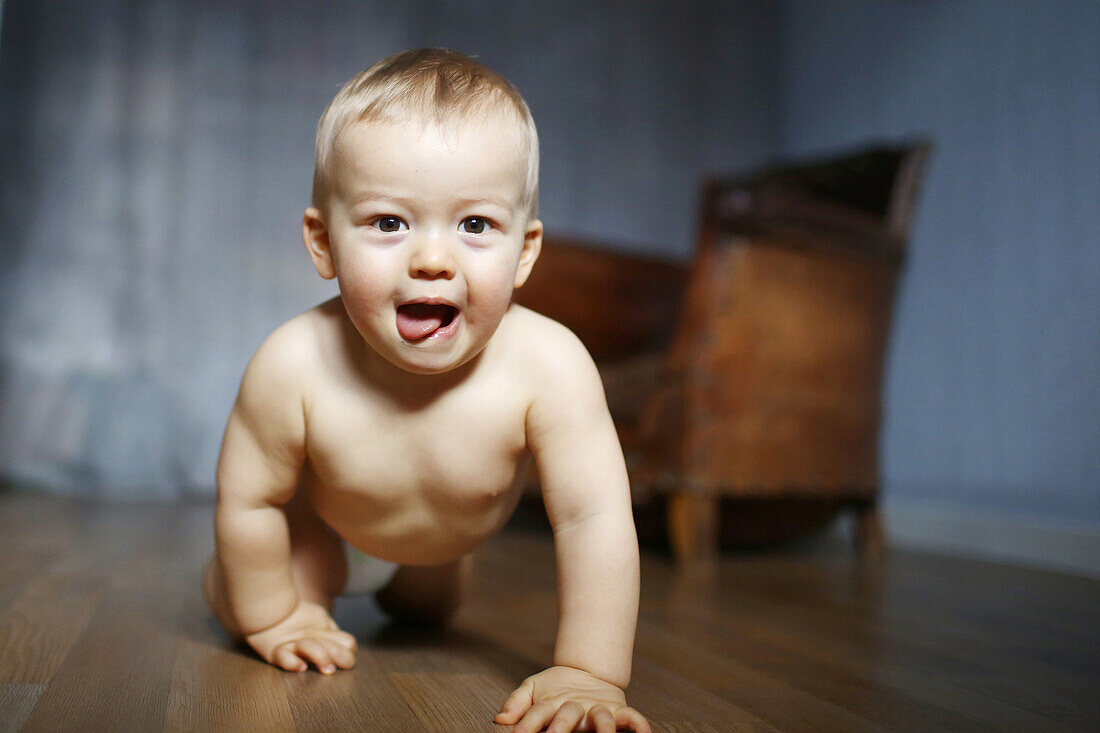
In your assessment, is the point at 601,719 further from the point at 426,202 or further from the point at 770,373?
the point at 770,373

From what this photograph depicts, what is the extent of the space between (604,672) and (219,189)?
2592 mm

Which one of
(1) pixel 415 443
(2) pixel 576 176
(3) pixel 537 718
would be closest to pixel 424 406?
(1) pixel 415 443

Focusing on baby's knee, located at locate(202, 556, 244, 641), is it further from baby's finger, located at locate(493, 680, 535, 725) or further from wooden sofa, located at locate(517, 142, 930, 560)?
wooden sofa, located at locate(517, 142, 930, 560)

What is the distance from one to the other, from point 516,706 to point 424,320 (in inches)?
11.3

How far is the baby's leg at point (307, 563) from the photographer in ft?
2.74

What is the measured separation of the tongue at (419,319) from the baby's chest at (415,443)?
0.09 m

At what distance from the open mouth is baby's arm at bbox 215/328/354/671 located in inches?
5.1

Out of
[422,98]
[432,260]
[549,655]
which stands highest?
[422,98]

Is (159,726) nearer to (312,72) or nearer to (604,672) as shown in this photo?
(604,672)

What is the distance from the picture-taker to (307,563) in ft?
2.77

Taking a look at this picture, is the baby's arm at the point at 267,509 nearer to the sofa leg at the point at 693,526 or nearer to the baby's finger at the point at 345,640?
the baby's finger at the point at 345,640

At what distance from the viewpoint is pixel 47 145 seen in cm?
272

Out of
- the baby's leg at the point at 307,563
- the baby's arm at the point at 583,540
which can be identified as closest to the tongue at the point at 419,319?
the baby's arm at the point at 583,540

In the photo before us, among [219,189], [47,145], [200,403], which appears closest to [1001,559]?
[200,403]
